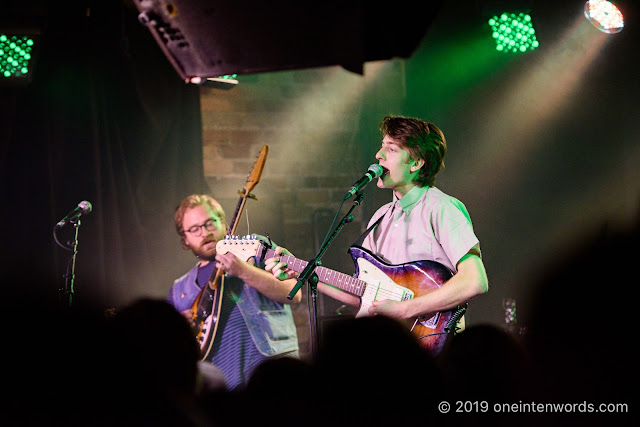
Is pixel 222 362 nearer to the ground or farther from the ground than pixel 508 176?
nearer to the ground

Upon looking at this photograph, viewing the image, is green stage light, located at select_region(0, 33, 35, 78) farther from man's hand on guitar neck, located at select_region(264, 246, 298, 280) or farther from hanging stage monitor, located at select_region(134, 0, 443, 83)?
man's hand on guitar neck, located at select_region(264, 246, 298, 280)

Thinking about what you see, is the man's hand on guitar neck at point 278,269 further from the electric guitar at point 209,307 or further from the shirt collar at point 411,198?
the shirt collar at point 411,198

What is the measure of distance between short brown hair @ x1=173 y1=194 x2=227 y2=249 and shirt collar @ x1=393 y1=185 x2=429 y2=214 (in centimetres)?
152

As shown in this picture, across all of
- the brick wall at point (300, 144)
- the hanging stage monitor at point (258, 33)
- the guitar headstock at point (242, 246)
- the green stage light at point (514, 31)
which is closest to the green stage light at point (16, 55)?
the brick wall at point (300, 144)

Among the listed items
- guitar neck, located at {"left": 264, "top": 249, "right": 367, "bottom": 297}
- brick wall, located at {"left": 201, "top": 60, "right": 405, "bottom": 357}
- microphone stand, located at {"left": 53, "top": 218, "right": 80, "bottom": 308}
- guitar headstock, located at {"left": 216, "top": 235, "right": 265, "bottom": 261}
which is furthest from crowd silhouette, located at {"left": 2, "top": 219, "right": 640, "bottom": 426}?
brick wall, located at {"left": 201, "top": 60, "right": 405, "bottom": 357}

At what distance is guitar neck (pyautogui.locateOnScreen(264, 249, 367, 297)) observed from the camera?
3.63m

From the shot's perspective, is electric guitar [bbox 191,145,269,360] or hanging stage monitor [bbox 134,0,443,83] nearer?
hanging stage monitor [bbox 134,0,443,83]

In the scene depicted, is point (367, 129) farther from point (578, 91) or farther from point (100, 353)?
point (100, 353)

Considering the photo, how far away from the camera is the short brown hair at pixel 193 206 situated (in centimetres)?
475

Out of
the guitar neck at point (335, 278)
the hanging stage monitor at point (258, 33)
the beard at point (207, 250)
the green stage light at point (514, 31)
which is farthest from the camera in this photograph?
the green stage light at point (514, 31)

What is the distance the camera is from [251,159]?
209 inches

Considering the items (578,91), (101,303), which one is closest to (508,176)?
(578,91)

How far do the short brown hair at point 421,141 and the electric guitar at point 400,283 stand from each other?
0.62 meters

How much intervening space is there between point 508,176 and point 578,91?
0.91 m
